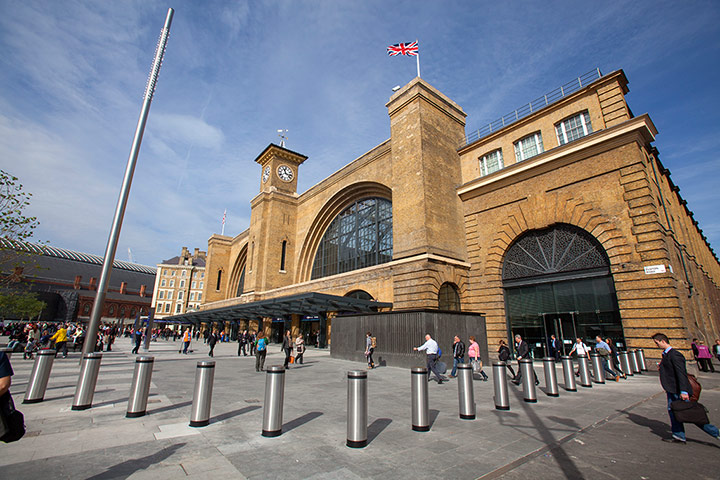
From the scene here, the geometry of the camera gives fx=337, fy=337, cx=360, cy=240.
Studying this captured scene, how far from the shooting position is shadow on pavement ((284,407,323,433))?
546cm

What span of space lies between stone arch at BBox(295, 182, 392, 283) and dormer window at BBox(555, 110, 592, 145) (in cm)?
1157

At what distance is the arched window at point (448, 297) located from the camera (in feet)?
64.7

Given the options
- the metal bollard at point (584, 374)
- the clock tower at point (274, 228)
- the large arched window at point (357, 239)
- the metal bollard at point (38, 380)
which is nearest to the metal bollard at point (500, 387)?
the metal bollard at point (584, 374)

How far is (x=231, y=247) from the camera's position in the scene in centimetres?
5100

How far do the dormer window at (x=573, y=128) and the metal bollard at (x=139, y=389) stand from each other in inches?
808

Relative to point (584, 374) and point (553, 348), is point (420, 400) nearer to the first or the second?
point (584, 374)

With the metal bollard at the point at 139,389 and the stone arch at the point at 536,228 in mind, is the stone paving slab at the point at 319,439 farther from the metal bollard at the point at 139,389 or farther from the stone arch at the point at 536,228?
the stone arch at the point at 536,228

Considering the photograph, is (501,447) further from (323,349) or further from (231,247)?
(231,247)

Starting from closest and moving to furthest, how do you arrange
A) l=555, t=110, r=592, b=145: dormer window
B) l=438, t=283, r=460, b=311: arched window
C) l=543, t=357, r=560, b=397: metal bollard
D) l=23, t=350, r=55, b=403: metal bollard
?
l=23, t=350, r=55, b=403: metal bollard
l=543, t=357, r=560, b=397: metal bollard
l=555, t=110, r=592, b=145: dormer window
l=438, t=283, r=460, b=311: arched window

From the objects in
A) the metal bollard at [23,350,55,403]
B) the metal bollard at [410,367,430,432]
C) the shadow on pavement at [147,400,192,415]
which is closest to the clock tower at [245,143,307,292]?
the metal bollard at [23,350,55,403]

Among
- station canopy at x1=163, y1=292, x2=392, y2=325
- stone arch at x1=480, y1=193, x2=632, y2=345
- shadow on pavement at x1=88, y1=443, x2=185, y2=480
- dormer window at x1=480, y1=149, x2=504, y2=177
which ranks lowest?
shadow on pavement at x1=88, y1=443, x2=185, y2=480

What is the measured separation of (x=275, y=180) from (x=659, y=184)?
32.2 m

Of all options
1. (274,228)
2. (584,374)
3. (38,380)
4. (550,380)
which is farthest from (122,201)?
(274,228)

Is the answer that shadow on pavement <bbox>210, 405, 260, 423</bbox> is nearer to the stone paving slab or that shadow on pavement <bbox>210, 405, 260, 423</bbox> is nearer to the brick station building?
the stone paving slab
